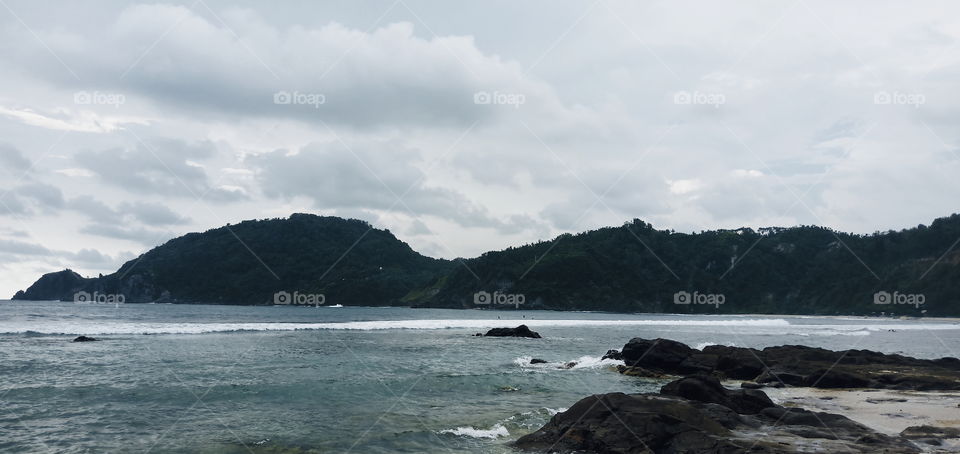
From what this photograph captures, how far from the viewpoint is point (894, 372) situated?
31.1m

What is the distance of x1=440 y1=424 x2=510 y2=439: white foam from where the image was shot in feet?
57.6

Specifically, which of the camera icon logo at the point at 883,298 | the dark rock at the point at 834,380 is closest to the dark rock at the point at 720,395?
the dark rock at the point at 834,380

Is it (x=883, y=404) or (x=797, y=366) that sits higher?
(x=797, y=366)

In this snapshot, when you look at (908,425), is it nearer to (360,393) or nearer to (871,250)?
(360,393)

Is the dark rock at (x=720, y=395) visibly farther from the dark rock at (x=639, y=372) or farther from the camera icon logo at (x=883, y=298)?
the camera icon logo at (x=883, y=298)

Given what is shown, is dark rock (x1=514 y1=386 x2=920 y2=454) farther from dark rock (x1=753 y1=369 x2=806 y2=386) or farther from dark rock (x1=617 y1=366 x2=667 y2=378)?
dark rock (x1=617 y1=366 x2=667 y2=378)

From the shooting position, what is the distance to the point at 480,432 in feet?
58.7

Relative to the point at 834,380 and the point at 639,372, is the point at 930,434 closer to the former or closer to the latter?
the point at 834,380

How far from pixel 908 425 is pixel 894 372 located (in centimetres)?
1586

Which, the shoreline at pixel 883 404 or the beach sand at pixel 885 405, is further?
the shoreline at pixel 883 404

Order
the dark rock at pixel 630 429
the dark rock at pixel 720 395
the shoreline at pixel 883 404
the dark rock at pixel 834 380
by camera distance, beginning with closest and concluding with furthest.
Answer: the dark rock at pixel 630 429
the shoreline at pixel 883 404
the dark rock at pixel 720 395
the dark rock at pixel 834 380

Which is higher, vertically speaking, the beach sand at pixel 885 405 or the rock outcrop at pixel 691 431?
the rock outcrop at pixel 691 431

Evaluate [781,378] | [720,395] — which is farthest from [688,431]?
[781,378]

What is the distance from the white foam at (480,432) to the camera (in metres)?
17.5
